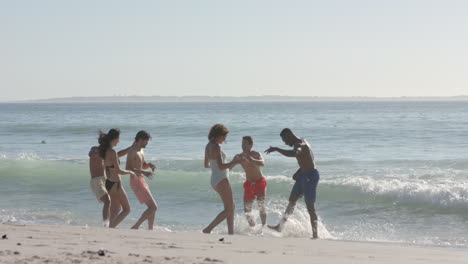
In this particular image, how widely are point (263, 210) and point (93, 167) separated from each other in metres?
2.32

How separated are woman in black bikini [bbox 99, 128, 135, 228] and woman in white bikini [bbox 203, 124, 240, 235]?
0.96 meters

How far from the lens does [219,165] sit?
8164 mm

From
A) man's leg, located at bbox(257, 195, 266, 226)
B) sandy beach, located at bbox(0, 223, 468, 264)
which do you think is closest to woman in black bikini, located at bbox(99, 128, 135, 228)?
sandy beach, located at bbox(0, 223, 468, 264)

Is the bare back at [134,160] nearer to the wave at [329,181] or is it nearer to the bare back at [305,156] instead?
the bare back at [305,156]

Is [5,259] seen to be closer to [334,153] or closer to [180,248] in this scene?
[180,248]

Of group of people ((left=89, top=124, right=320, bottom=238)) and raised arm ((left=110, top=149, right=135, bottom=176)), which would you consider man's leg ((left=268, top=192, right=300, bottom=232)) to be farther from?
raised arm ((left=110, top=149, right=135, bottom=176))

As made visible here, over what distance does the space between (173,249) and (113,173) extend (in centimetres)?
205

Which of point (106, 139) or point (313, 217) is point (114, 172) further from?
point (313, 217)

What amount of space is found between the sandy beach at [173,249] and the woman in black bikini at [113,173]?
552 millimetres

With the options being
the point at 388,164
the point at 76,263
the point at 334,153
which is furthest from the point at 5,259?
the point at 334,153

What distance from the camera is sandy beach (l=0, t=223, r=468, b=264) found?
19.5 ft

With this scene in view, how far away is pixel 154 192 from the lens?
47.8ft

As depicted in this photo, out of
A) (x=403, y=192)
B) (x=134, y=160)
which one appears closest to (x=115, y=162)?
(x=134, y=160)

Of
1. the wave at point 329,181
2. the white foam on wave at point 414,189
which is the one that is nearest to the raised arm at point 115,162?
the wave at point 329,181
